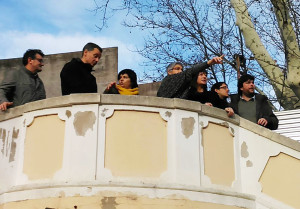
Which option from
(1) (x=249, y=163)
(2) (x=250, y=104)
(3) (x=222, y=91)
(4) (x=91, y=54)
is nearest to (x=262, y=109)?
(2) (x=250, y=104)

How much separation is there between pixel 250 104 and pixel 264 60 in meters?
5.53

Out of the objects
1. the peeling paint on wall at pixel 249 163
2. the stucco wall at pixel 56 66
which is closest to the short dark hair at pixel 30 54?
the peeling paint on wall at pixel 249 163

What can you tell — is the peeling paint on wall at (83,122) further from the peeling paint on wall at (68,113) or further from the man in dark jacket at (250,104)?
the man in dark jacket at (250,104)

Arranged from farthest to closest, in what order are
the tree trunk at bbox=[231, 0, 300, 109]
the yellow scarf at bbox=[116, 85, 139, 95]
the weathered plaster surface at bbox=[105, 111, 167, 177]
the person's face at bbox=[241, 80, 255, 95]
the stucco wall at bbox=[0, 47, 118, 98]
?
the stucco wall at bbox=[0, 47, 118, 98] < the tree trunk at bbox=[231, 0, 300, 109] < the person's face at bbox=[241, 80, 255, 95] < the yellow scarf at bbox=[116, 85, 139, 95] < the weathered plaster surface at bbox=[105, 111, 167, 177]

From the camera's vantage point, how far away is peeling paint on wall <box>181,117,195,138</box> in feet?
25.3

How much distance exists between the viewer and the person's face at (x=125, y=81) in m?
8.10

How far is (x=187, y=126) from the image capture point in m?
7.76

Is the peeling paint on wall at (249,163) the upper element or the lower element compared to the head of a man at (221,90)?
lower

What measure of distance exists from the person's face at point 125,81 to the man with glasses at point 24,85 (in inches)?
43.2

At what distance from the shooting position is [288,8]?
13.7m

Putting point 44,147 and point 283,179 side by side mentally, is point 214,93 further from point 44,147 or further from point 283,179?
point 44,147

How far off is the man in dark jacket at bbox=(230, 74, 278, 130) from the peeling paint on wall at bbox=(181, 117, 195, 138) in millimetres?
1128

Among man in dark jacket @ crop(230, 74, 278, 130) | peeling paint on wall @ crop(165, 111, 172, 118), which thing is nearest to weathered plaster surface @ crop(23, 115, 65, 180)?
peeling paint on wall @ crop(165, 111, 172, 118)

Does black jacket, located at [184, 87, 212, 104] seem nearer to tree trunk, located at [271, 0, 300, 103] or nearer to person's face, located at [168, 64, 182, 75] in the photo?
person's face, located at [168, 64, 182, 75]
